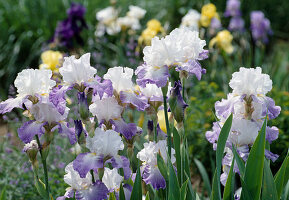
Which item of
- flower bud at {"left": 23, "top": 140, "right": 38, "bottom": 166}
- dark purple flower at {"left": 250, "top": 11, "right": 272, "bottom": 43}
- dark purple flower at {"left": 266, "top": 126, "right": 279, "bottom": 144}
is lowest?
dark purple flower at {"left": 250, "top": 11, "right": 272, "bottom": 43}

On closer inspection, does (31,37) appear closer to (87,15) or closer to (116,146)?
(87,15)

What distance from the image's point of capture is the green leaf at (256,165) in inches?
68.2

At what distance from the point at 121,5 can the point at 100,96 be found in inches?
217

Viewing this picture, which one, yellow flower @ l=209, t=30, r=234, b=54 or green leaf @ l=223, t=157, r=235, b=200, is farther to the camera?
yellow flower @ l=209, t=30, r=234, b=54

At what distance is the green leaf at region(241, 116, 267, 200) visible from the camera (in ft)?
5.68

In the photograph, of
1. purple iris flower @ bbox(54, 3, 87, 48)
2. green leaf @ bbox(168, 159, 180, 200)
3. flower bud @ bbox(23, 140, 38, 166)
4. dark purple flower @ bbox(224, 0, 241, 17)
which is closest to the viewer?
green leaf @ bbox(168, 159, 180, 200)

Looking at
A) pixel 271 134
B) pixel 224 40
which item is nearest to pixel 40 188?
pixel 271 134

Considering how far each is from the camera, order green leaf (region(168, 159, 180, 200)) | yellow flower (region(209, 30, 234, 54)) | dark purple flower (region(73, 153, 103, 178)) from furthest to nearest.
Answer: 1. yellow flower (region(209, 30, 234, 54))
2. green leaf (region(168, 159, 180, 200))
3. dark purple flower (region(73, 153, 103, 178))

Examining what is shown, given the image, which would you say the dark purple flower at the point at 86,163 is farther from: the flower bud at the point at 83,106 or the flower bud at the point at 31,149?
the flower bud at the point at 31,149

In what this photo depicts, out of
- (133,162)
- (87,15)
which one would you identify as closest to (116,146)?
(133,162)

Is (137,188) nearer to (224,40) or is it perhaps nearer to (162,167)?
(162,167)

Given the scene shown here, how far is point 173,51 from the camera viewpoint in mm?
1728

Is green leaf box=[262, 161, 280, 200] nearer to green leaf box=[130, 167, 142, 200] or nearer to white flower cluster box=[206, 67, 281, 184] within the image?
white flower cluster box=[206, 67, 281, 184]

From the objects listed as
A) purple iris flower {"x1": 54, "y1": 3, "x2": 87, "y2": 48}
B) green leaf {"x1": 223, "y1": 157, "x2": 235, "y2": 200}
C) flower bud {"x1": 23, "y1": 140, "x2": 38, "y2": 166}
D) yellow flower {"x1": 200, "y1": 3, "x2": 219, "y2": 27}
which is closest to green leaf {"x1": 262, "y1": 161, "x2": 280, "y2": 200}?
green leaf {"x1": 223, "y1": 157, "x2": 235, "y2": 200}
